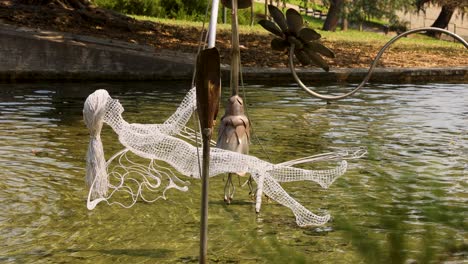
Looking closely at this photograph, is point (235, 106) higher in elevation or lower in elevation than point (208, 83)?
lower

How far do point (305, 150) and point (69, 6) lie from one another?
1432 centimetres

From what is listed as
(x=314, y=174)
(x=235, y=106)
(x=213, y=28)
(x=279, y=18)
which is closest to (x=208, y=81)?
(x=213, y=28)

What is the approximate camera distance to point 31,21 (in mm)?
19859

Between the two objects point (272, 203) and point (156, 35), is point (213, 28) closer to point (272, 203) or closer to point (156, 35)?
point (272, 203)

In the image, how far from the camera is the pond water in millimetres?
1476

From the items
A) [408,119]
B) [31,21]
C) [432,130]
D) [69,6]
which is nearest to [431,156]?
[432,130]

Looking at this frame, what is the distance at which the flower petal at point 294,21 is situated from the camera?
2428mm

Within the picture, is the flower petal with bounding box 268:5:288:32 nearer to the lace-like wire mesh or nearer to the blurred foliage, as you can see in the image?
the lace-like wire mesh

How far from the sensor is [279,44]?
96.8 inches

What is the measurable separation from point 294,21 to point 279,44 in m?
0.09

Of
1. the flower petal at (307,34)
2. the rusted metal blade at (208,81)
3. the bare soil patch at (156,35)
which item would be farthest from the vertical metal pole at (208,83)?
the bare soil patch at (156,35)

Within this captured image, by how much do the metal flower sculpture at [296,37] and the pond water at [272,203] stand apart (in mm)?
361

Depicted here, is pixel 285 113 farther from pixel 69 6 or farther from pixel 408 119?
pixel 69 6

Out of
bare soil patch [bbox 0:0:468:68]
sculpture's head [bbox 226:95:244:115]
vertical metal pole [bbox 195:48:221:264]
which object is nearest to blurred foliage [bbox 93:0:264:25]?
bare soil patch [bbox 0:0:468:68]
